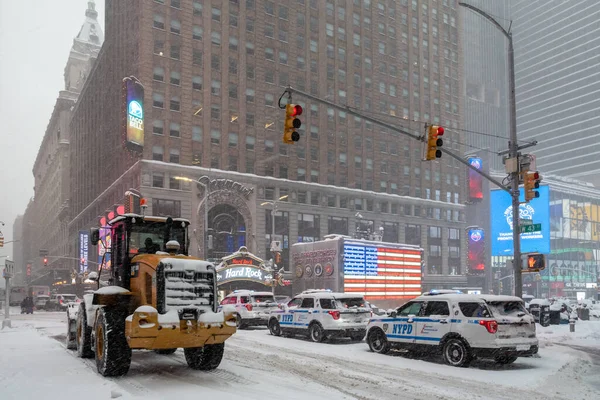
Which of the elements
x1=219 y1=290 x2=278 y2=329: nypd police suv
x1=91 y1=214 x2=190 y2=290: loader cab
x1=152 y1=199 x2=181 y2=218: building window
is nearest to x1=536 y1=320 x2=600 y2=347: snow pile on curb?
x1=219 y1=290 x2=278 y2=329: nypd police suv

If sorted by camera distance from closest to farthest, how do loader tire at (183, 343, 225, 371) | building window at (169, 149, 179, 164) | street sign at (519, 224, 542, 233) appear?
loader tire at (183, 343, 225, 371), street sign at (519, 224, 542, 233), building window at (169, 149, 179, 164)

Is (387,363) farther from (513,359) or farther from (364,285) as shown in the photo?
(364,285)

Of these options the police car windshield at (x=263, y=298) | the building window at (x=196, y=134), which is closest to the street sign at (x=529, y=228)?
the police car windshield at (x=263, y=298)

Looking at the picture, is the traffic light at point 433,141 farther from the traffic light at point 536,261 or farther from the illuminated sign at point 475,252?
the illuminated sign at point 475,252

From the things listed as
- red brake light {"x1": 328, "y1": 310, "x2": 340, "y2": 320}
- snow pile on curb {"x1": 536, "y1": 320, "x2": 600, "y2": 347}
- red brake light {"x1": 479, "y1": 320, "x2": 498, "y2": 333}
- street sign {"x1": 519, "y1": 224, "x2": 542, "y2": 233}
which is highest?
street sign {"x1": 519, "y1": 224, "x2": 542, "y2": 233}

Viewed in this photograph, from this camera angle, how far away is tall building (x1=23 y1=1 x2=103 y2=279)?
130000 millimetres

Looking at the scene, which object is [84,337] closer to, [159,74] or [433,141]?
[433,141]

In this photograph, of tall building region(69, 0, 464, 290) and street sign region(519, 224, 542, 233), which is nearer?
street sign region(519, 224, 542, 233)

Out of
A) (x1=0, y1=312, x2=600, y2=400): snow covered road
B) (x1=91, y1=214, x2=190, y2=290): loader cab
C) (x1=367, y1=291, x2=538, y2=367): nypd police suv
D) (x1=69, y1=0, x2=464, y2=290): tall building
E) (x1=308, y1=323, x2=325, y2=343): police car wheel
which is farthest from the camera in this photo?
(x1=69, y1=0, x2=464, y2=290): tall building

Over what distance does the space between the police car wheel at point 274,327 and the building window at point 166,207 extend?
37.5 meters

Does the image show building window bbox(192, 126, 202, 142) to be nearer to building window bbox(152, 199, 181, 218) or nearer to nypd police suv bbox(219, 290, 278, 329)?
building window bbox(152, 199, 181, 218)

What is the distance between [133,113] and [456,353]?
47908 millimetres

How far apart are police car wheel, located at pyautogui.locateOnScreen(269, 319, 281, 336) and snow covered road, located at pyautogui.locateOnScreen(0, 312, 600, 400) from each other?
212 inches

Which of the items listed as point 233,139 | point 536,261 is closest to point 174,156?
point 233,139
